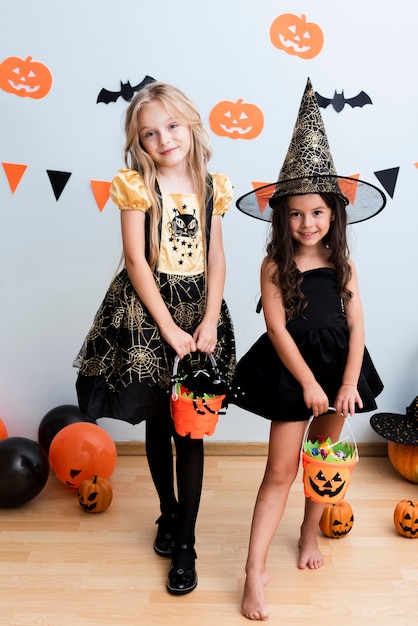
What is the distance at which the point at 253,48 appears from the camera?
2402 millimetres

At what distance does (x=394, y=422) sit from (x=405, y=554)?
24.7 inches

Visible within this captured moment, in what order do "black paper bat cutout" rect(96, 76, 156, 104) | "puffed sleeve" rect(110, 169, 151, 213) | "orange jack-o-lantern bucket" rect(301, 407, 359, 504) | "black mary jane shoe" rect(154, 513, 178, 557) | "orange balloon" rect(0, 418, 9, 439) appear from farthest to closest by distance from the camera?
1. "orange balloon" rect(0, 418, 9, 439)
2. "black paper bat cutout" rect(96, 76, 156, 104)
3. "black mary jane shoe" rect(154, 513, 178, 557)
4. "puffed sleeve" rect(110, 169, 151, 213)
5. "orange jack-o-lantern bucket" rect(301, 407, 359, 504)

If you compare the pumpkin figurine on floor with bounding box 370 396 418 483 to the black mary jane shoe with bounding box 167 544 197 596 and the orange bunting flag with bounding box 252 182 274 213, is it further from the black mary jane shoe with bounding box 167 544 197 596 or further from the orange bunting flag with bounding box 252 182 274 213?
the orange bunting flag with bounding box 252 182 274 213

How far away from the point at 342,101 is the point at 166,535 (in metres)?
1.69

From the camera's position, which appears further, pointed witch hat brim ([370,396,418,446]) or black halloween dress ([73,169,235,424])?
pointed witch hat brim ([370,396,418,446])

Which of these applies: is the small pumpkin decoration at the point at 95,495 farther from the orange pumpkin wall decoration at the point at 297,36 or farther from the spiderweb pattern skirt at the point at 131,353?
the orange pumpkin wall decoration at the point at 297,36

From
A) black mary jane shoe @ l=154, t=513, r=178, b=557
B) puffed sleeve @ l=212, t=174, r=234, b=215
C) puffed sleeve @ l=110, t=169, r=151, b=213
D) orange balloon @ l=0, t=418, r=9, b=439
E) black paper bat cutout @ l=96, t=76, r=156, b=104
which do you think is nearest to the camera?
puffed sleeve @ l=110, t=169, r=151, b=213

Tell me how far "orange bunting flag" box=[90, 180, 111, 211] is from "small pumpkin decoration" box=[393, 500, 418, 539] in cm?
153

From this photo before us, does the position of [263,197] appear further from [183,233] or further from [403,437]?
[403,437]

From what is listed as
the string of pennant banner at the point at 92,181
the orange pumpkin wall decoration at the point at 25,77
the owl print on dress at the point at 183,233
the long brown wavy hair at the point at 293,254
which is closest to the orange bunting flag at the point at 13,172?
the string of pennant banner at the point at 92,181

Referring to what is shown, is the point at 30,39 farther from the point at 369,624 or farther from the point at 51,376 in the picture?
the point at 369,624

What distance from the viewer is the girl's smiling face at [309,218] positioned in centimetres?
165

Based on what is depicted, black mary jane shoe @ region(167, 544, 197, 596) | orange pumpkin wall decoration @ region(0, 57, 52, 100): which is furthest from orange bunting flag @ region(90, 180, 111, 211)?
black mary jane shoe @ region(167, 544, 197, 596)

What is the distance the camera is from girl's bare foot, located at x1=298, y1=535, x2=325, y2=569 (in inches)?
74.5
